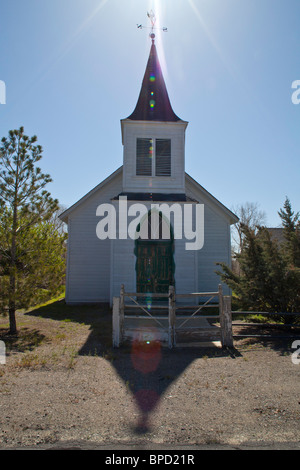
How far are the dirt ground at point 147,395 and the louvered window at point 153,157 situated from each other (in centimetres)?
825

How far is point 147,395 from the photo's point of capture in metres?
4.57

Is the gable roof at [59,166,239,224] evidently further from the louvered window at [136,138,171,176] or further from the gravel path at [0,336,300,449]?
the gravel path at [0,336,300,449]

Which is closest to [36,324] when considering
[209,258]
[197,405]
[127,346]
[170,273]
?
[127,346]

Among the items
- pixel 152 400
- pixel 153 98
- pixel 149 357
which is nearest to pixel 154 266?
pixel 149 357

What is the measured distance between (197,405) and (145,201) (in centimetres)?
908

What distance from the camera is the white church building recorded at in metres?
12.5

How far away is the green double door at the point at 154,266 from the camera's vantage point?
12672mm

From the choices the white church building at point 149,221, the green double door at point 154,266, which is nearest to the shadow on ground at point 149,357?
the green double door at point 154,266

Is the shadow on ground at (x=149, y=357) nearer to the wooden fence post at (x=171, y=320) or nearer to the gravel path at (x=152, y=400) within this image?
the gravel path at (x=152, y=400)

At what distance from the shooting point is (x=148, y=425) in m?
A: 3.66

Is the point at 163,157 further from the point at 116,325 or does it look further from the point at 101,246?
the point at 116,325

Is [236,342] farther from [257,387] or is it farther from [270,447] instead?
[270,447]

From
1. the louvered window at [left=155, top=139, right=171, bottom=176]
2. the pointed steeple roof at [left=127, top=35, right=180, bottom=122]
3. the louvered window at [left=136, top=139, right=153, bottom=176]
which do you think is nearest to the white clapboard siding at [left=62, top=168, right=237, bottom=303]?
the louvered window at [left=136, top=139, right=153, bottom=176]

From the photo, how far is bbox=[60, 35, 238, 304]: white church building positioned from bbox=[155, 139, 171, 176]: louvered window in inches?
1.8
